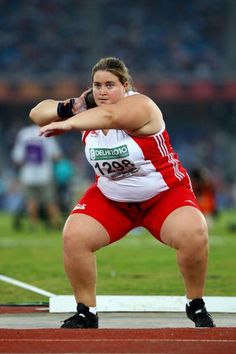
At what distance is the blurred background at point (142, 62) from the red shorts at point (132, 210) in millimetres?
25446

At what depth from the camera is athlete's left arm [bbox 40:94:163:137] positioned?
6875mm

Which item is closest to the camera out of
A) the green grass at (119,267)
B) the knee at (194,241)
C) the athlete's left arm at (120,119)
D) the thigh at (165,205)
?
the athlete's left arm at (120,119)

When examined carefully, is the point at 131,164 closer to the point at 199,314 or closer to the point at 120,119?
the point at 120,119

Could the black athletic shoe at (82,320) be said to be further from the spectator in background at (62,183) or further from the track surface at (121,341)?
the spectator in background at (62,183)

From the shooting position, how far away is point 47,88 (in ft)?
112

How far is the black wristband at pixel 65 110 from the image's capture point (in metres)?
7.53

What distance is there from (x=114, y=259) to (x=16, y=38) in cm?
2283

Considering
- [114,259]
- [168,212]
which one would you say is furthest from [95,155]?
[114,259]

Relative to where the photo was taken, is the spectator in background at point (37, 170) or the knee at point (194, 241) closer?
the knee at point (194, 241)

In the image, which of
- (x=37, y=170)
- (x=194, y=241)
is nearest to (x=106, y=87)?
(x=194, y=241)

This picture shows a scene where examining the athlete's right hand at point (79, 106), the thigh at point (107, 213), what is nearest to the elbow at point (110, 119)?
the athlete's right hand at point (79, 106)

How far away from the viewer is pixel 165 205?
24.6 ft

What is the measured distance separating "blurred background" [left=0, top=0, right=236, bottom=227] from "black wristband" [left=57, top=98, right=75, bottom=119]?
2552 centimetres

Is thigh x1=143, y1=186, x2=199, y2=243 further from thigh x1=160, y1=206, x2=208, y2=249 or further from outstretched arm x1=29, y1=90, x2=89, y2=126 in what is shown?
outstretched arm x1=29, y1=90, x2=89, y2=126
